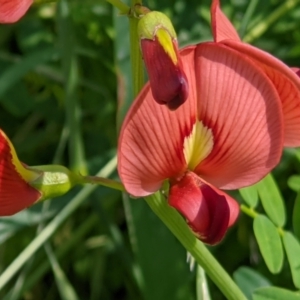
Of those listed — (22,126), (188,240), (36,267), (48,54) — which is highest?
(188,240)

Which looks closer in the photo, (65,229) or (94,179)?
(94,179)

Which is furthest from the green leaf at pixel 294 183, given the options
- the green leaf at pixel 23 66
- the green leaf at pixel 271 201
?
the green leaf at pixel 23 66

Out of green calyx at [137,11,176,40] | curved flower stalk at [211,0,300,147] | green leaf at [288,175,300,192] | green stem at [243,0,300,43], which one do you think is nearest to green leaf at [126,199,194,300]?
green leaf at [288,175,300,192]

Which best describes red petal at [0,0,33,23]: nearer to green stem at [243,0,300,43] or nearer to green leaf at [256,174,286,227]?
green leaf at [256,174,286,227]

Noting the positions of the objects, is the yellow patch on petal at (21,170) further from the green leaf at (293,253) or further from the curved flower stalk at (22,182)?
the green leaf at (293,253)

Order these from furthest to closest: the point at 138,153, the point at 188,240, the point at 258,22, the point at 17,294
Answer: the point at 258,22
the point at 17,294
the point at 188,240
the point at 138,153

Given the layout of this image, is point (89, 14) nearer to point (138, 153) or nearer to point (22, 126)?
point (22, 126)

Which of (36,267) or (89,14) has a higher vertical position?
(89,14)

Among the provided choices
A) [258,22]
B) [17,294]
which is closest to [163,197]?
[17,294]
